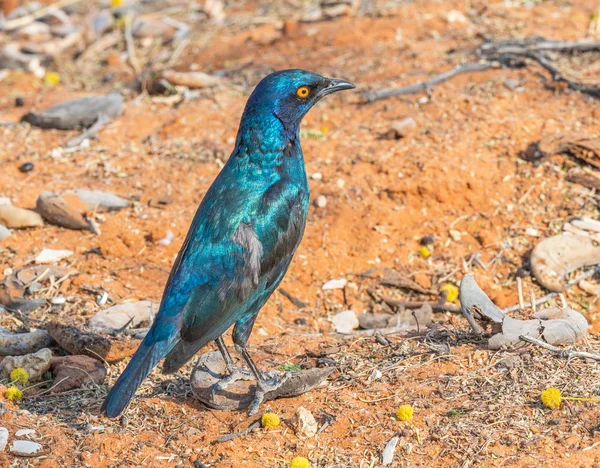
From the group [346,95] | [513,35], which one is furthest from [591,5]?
[346,95]

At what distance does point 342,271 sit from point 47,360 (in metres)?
2.24

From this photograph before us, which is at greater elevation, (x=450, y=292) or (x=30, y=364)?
(x=30, y=364)

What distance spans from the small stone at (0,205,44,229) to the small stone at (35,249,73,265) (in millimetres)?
367

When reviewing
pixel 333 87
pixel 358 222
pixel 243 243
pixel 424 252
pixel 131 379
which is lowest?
pixel 424 252

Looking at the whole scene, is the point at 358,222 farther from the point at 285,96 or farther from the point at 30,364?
the point at 30,364

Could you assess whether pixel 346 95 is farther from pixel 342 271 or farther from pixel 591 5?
pixel 591 5

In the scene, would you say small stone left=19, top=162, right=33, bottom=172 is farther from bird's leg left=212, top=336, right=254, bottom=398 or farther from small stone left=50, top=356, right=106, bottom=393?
bird's leg left=212, top=336, right=254, bottom=398

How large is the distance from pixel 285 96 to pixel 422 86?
3.33 m

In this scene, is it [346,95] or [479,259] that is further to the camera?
[346,95]

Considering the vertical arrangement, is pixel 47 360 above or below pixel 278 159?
below

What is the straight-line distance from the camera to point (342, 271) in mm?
6094

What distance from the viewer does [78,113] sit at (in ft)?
26.6

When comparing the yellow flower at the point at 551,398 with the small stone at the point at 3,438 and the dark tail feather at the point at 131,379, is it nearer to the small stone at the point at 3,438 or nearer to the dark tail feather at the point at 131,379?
the dark tail feather at the point at 131,379

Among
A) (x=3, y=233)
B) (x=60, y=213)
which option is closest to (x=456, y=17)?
(x=60, y=213)
